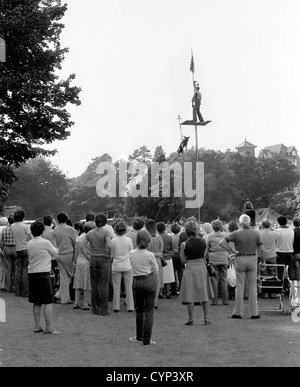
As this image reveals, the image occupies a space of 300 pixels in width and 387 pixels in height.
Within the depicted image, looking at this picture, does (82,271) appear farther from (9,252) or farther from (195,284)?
(195,284)

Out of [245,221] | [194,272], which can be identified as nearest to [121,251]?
[194,272]

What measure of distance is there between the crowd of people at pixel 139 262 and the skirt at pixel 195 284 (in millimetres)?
18

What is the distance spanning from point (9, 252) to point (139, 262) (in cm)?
697

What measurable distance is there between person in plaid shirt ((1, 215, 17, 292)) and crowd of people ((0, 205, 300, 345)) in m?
0.03

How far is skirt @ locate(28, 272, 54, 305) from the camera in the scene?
9523mm

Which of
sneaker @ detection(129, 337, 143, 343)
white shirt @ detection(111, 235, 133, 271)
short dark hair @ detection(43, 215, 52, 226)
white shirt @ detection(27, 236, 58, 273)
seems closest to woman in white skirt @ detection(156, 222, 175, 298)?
white shirt @ detection(111, 235, 133, 271)

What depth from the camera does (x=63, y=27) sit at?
107 ft

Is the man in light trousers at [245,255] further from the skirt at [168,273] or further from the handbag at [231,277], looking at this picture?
the skirt at [168,273]

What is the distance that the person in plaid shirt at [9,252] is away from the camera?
1487 centimetres

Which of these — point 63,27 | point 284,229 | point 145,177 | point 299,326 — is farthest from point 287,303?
point 145,177

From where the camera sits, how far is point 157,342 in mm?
9141

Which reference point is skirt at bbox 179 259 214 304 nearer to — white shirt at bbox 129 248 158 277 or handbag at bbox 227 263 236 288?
white shirt at bbox 129 248 158 277

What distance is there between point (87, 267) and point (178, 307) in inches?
86.7

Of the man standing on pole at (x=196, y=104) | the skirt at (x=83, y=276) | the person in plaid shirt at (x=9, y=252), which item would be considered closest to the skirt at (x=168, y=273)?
the skirt at (x=83, y=276)
